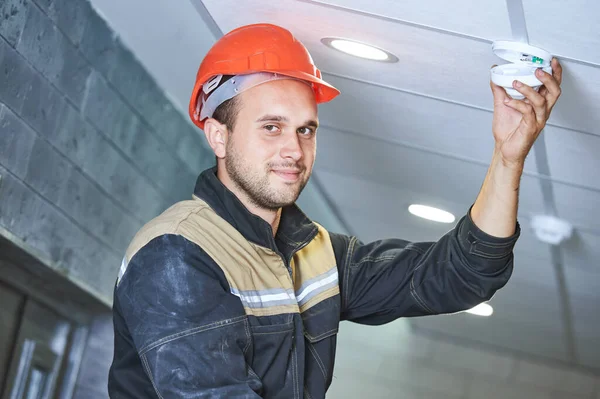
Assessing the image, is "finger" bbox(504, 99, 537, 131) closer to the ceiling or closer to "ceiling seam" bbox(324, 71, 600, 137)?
the ceiling

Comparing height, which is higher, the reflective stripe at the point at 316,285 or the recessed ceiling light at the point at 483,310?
the recessed ceiling light at the point at 483,310

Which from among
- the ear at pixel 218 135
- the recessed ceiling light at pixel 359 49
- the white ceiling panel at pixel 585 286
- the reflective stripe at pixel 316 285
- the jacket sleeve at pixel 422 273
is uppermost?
the recessed ceiling light at pixel 359 49

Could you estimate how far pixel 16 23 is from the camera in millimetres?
2576

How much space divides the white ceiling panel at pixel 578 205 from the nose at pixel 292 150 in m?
1.11

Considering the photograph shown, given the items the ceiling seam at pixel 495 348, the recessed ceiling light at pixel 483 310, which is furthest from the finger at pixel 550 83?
the ceiling seam at pixel 495 348

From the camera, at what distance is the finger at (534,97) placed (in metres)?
2.11

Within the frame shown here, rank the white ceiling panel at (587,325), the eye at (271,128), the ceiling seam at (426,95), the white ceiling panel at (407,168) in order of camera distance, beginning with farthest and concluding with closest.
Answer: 1. the white ceiling panel at (587,325)
2. the white ceiling panel at (407,168)
3. the ceiling seam at (426,95)
4. the eye at (271,128)

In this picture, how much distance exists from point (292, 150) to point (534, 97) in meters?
0.57

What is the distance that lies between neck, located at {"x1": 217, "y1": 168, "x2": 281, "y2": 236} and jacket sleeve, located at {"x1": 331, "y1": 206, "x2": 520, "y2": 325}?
0.26 m

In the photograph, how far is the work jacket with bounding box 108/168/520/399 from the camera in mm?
1978

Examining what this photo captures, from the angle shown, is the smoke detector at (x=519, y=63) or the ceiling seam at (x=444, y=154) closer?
the smoke detector at (x=519, y=63)

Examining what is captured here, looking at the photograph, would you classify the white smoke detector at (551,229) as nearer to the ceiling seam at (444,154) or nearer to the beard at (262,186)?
the ceiling seam at (444,154)

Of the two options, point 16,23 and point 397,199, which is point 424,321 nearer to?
point 397,199

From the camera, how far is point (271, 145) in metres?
2.30
